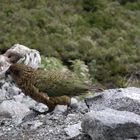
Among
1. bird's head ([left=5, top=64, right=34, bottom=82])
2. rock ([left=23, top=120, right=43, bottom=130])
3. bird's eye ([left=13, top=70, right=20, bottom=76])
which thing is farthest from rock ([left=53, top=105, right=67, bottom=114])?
bird's eye ([left=13, top=70, right=20, bottom=76])

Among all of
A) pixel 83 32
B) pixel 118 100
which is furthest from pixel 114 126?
pixel 83 32

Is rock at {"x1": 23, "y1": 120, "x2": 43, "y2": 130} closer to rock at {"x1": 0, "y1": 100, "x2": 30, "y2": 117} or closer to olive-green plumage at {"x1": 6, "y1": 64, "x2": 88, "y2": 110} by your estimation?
olive-green plumage at {"x1": 6, "y1": 64, "x2": 88, "y2": 110}

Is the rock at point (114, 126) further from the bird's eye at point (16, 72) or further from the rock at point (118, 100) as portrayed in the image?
the bird's eye at point (16, 72)

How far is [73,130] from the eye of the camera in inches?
376

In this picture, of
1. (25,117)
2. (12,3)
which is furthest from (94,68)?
(25,117)

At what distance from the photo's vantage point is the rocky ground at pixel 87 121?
28.2ft

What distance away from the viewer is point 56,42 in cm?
1895

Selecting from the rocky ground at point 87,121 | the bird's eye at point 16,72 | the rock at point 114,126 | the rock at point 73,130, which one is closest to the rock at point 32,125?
the rocky ground at point 87,121

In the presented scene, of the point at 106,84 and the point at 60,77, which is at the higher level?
the point at 60,77

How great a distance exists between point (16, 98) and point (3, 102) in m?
1.05

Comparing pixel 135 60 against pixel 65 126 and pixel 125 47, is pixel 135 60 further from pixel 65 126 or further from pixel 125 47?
pixel 65 126

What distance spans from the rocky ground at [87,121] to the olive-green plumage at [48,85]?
0.60 feet

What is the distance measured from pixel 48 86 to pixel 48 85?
0.02m

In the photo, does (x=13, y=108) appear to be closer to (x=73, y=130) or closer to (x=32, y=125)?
(x=32, y=125)
